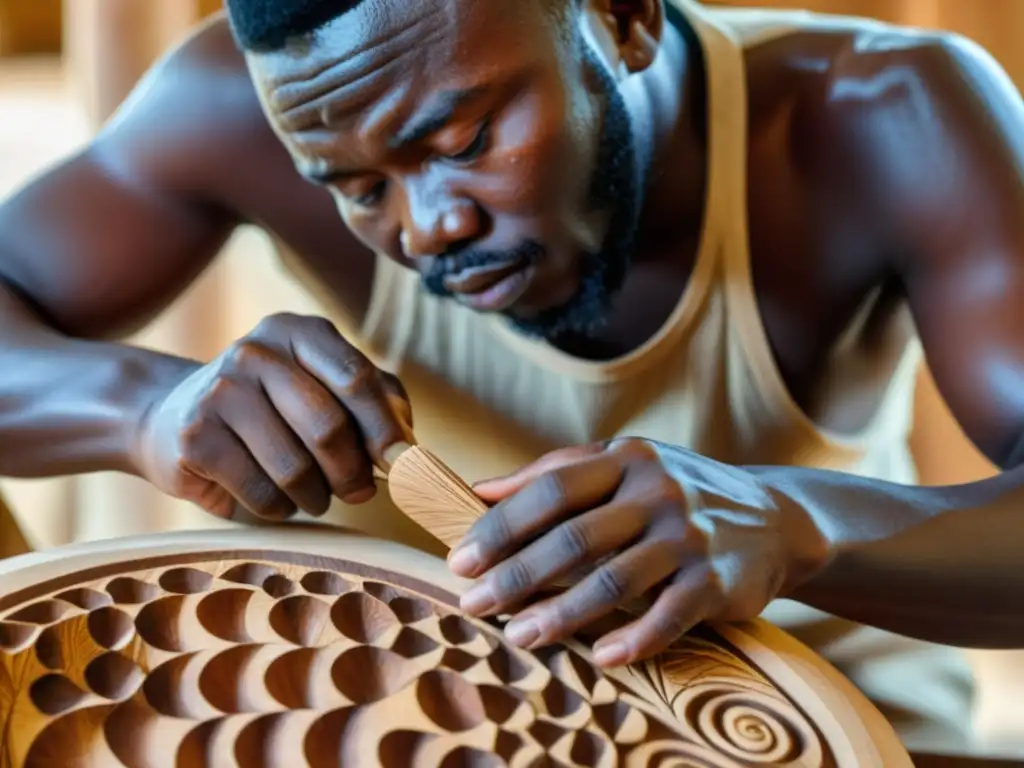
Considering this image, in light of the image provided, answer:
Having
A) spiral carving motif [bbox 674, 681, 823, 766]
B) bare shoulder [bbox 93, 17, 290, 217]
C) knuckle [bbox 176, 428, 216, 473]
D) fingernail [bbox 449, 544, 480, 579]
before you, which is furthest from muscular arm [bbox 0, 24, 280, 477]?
spiral carving motif [bbox 674, 681, 823, 766]

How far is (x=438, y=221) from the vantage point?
67 cm

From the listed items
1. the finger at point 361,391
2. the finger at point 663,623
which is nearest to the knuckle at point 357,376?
the finger at point 361,391

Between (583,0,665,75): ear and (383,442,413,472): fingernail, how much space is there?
12.6 inches

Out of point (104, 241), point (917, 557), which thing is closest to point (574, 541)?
point (917, 557)

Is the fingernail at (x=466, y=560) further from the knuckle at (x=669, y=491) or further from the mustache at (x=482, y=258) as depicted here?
the mustache at (x=482, y=258)

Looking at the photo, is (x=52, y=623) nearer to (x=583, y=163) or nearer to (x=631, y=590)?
(x=631, y=590)

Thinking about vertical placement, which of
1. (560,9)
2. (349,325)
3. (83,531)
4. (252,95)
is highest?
(560,9)

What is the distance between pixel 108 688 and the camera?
501 mm

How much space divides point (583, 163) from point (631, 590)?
0.32 metres

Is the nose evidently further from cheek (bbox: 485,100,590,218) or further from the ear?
the ear

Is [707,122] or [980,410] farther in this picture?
[707,122]

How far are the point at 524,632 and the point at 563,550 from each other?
0.16ft

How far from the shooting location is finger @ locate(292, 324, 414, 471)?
0.62 m

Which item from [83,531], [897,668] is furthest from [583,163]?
[83,531]
